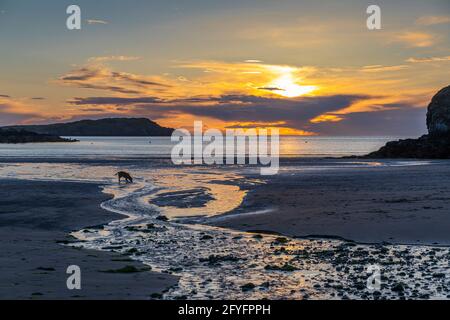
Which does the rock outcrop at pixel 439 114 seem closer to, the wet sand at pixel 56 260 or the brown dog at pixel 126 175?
the brown dog at pixel 126 175

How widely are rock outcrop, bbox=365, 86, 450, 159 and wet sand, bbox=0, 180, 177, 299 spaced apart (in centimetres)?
6661

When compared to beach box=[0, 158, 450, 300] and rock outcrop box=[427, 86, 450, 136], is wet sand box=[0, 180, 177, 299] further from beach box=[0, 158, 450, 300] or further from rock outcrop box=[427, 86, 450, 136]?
rock outcrop box=[427, 86, 450, 136]

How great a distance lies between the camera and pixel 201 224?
74.1 feet

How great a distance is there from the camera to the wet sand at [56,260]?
38.2 ft

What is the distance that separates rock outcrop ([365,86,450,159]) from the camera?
81.6m

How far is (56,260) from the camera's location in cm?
1493

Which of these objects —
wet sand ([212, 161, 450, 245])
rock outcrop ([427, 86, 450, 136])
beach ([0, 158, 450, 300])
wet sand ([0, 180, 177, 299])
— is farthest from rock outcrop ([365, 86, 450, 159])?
wet sand ([0, 180, 177, 299])

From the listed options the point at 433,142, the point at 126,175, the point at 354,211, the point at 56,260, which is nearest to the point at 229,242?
the point at 56,260

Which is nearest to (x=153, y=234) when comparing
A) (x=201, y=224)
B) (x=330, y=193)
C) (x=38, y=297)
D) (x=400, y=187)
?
(x=201, y=224)

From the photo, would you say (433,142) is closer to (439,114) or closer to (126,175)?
(439,114)

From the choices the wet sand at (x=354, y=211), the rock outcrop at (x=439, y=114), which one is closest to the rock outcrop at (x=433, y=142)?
the rock outcrop at (x=439, y=114)

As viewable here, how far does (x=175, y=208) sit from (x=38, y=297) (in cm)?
1696

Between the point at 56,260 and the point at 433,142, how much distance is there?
83.2m
